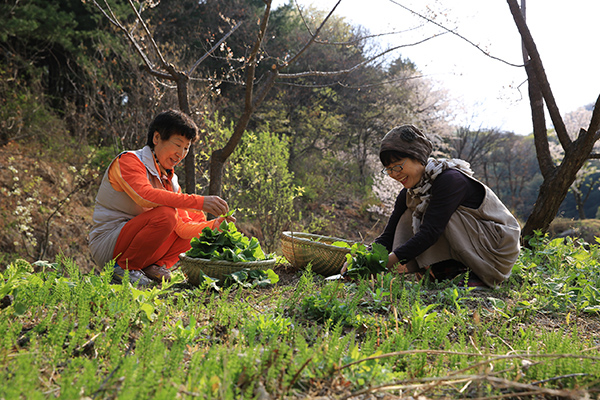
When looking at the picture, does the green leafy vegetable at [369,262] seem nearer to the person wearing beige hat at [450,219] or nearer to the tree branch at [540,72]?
the person wearing beige hat at [450,219]

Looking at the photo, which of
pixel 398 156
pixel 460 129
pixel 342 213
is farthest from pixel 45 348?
pixel 460 129

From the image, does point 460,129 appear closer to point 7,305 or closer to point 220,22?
point 220,22

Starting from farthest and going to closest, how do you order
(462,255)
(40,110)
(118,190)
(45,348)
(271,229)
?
(40,110)
(271,229)
(118,190)
(462,255)
(45,348)

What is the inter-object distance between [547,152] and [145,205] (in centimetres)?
428

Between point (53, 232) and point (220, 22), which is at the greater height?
point (220, 22)

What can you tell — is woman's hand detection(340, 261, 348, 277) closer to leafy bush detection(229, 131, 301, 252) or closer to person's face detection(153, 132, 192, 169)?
person's face detection(153, 132, 192, 169)

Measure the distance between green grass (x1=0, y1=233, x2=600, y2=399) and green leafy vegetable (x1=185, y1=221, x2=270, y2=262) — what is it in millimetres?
453

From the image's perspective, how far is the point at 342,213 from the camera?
1211 cm

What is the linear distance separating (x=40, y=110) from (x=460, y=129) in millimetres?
13720

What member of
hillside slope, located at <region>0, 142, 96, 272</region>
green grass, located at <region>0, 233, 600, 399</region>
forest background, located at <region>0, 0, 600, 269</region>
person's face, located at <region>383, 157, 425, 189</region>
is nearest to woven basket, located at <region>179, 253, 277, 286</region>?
green grass, located at <region>0, 233, 600, 399</region>

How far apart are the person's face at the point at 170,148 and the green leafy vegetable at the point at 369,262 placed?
154cm

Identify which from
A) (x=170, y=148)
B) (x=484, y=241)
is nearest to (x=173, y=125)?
(x=170, y=148)

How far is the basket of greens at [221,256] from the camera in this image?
8.22 feet

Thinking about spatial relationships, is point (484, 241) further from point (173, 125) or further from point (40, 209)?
point (40, 209)
